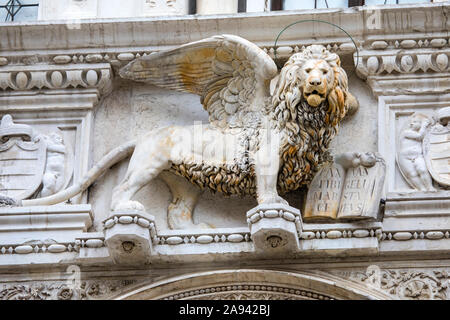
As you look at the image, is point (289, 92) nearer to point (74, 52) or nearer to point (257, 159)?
point (257, 159)

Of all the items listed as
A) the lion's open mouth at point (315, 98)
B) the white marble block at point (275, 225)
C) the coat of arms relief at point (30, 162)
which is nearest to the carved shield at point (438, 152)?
the lion's open mouth at point (315, 98)

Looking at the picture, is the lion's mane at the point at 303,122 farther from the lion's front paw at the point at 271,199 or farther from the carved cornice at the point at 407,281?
the carved cornice at the point at 407,281

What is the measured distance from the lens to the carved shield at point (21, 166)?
541 inches

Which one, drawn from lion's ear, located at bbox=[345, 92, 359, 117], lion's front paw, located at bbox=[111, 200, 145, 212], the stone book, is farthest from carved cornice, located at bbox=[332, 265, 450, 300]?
lion's front paw, located at bbox=[111, 200, 145, 212]

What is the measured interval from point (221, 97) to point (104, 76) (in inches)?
37.4

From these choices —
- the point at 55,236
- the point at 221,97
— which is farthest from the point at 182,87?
the point at 55,236

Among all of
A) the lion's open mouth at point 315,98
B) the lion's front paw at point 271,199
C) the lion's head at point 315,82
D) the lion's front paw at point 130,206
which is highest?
the lion's head at point 315,82

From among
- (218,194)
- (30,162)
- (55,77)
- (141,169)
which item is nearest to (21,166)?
(30,162)

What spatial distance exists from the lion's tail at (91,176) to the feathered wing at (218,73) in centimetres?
58

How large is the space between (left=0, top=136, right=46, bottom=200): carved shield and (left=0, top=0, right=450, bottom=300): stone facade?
0.04 feet

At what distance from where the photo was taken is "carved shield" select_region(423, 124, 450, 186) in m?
13.4

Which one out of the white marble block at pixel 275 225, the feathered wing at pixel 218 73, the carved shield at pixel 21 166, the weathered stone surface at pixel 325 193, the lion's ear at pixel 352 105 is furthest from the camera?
the carved shield at pixel 21 166

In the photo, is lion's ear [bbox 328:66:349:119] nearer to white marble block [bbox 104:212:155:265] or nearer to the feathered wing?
the feathered wing
